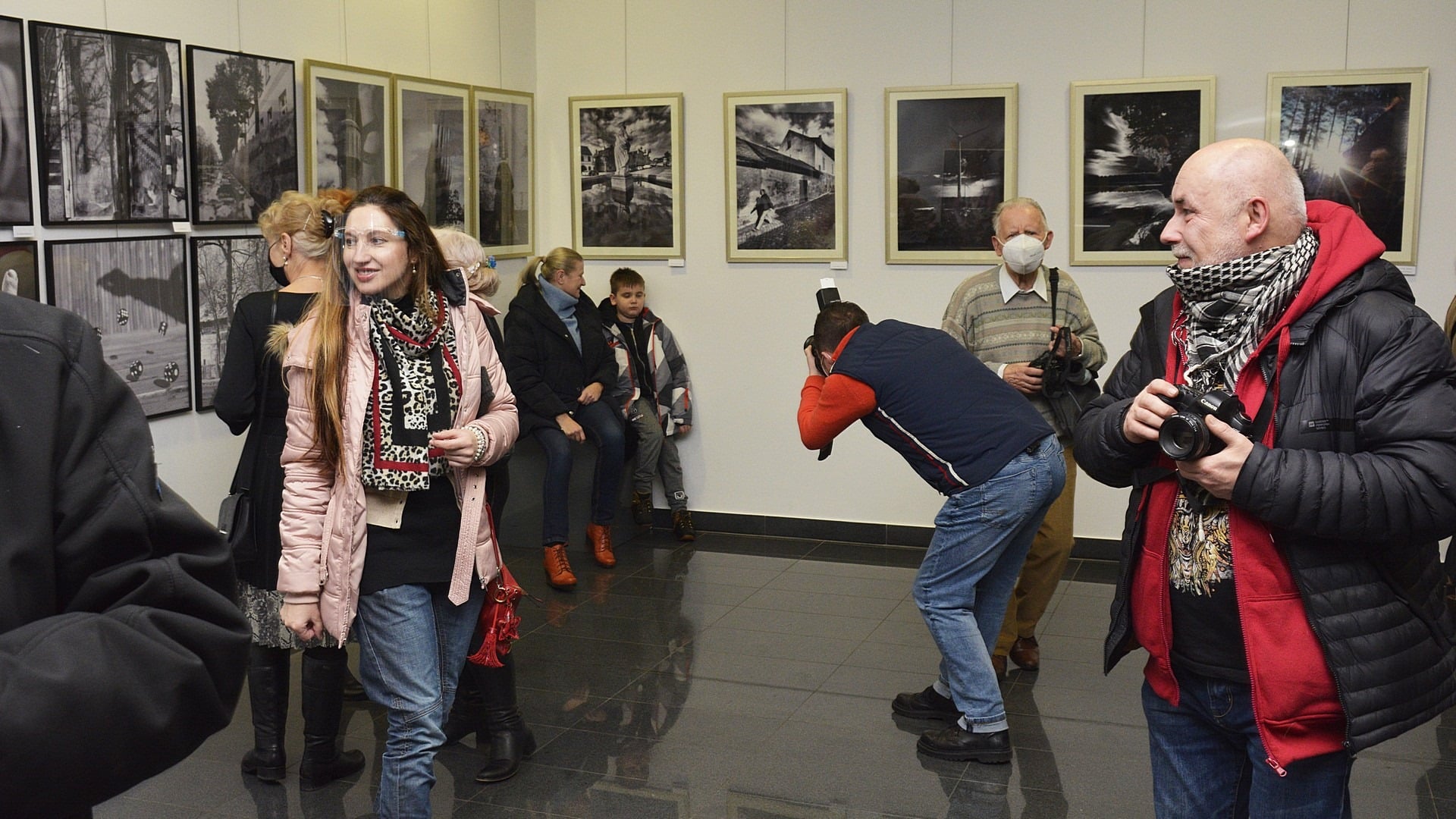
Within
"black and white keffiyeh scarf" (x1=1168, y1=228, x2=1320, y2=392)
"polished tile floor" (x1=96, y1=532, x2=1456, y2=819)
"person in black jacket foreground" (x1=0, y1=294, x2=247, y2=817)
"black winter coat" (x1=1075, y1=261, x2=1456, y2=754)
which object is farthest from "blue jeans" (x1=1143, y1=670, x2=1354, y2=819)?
"person in black jacket foreground" (x1=0, y1=294, x2=247, y2=817)

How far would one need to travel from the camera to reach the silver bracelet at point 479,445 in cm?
346

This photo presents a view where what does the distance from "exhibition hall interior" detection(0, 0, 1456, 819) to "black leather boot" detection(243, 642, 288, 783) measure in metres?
0.06

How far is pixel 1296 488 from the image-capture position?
2221 mm

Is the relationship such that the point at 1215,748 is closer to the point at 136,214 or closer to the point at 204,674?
the point at 204,674

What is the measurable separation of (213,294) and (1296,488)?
503cm

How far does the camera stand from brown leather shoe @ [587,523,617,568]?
7683 millimetres

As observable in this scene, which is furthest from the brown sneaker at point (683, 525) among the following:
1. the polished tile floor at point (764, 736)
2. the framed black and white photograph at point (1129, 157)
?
the framed black and white photograph at point (1129, 157)

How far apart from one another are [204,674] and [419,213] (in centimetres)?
250

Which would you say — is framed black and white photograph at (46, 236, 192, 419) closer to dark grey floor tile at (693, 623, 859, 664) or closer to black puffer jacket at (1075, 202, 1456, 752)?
dark grey floor tile at (693, 623, 859, 664)

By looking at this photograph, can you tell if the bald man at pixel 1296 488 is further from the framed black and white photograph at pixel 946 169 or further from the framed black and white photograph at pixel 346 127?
the framed black and white photograph at pixel 946 169

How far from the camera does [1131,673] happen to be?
5.59 metres

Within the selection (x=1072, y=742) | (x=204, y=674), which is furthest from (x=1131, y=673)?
(x=204, y=674)

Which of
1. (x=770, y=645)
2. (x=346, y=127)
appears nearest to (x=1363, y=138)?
(x=770, y=645)

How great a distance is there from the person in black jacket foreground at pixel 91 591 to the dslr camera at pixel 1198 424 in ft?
5.33
